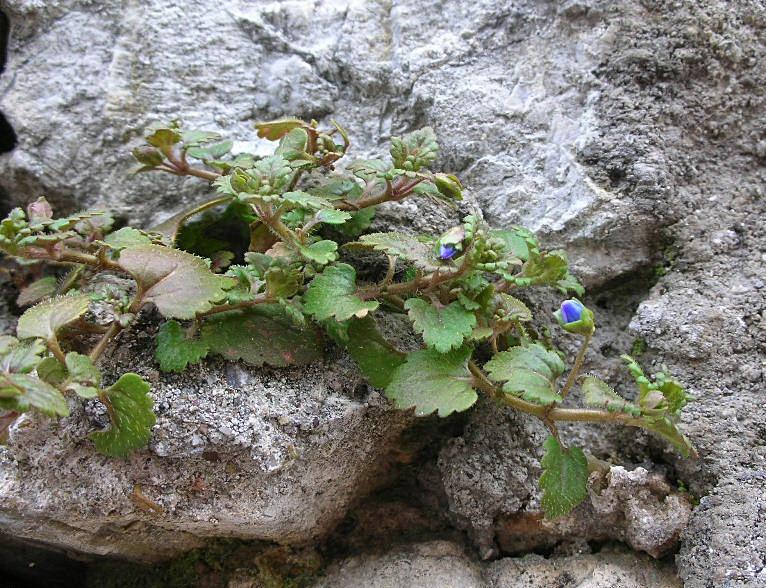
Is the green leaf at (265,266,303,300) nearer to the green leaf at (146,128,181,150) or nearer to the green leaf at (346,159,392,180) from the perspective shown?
the green leaf at (346,159,392,180)

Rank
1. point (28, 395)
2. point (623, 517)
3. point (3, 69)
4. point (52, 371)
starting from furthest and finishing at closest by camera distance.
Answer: point (3, 69) → point (623, 517) → point (52, 371) → point (28, 395)

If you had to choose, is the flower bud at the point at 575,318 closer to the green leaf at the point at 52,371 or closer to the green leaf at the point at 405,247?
the green leaf at the point at 405,247

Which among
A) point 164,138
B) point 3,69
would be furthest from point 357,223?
point 3,69

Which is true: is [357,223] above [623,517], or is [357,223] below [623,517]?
above

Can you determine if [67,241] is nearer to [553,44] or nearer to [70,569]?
[70,569]

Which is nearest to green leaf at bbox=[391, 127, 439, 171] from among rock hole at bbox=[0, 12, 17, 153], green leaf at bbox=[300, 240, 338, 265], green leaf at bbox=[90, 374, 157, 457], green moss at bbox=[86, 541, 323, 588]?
green leaf at bbox=[300, 240, 338, 265]

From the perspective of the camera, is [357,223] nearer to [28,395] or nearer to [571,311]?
[571,311]

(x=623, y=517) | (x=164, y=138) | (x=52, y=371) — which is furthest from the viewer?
(x=164, y=138)
